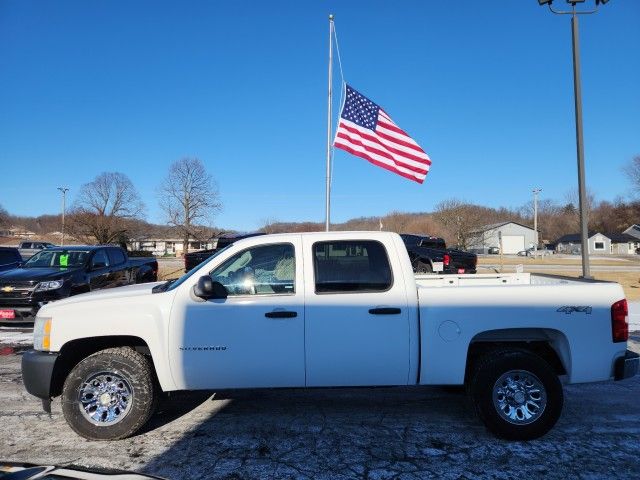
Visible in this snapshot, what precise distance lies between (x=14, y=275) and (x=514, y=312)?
9722mm

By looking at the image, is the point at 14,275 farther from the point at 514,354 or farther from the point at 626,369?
the point at 626,369

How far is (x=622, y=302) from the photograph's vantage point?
4254 millimetres

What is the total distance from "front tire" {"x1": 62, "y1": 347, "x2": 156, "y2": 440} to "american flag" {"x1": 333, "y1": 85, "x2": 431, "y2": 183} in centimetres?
789

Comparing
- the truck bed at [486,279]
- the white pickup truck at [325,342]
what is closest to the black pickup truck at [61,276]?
the white pickup truck at [325,342]

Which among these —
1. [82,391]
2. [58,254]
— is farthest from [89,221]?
[82,391]

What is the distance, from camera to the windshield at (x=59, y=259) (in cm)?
1077

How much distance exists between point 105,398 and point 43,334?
32.5 inches

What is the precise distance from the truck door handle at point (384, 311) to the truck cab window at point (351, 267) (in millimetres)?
187

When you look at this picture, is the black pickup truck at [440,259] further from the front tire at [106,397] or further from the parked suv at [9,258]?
the front tire at [106,397]

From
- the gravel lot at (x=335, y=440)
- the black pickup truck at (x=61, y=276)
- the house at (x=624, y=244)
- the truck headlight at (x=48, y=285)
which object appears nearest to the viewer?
the gravel lot at (x=335, y=440)

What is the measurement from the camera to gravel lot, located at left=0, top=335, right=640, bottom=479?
12.0 ft

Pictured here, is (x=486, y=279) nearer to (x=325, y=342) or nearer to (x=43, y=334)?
(x=325, y=342)

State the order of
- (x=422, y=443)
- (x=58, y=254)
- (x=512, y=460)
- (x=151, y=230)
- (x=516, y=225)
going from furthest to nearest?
(x=516, y=225)
(x=151, y=230)
(x=58, y=254)
(x=422, y=443)
(x=512, y=460)

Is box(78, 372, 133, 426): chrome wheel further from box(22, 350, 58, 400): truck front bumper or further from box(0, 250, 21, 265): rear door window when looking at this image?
box(0, 250, 21, 265): rear door window
